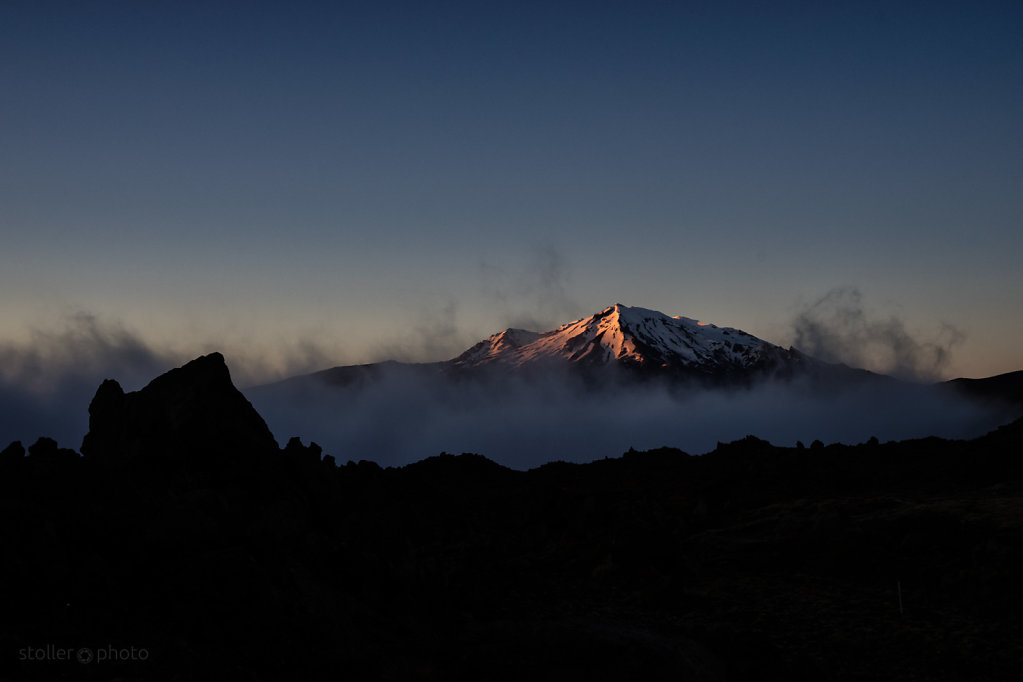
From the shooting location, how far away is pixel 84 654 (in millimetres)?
15211

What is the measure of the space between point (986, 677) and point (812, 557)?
15.5 metres

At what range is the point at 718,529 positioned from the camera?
47.3 metres

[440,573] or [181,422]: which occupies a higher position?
[181,422]

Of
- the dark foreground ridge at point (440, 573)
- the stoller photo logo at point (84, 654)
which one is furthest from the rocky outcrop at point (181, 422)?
the stoller photo logo at point (84, 654)

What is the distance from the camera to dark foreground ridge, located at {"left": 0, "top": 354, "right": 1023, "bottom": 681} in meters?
17.5

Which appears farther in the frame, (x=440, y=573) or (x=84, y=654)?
(x=440, y=573)

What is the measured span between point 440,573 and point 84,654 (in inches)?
775

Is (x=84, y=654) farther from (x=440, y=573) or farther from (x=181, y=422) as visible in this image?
(x=440, y=573)

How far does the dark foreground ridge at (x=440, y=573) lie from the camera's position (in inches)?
690

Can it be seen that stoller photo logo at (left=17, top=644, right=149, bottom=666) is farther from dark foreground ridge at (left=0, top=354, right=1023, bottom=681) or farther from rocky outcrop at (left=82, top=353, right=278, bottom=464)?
rocky outcrop at (left=82, top=353, right=278, bottom=464)

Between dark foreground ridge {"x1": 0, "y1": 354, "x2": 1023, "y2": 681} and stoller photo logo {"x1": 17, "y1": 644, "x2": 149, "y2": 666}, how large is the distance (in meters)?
0.06

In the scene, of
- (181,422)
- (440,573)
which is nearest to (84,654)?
(181,422)

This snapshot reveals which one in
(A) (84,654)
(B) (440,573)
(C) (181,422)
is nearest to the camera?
(A) (84,654)

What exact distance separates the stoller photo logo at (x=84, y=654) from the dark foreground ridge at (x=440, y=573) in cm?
6
